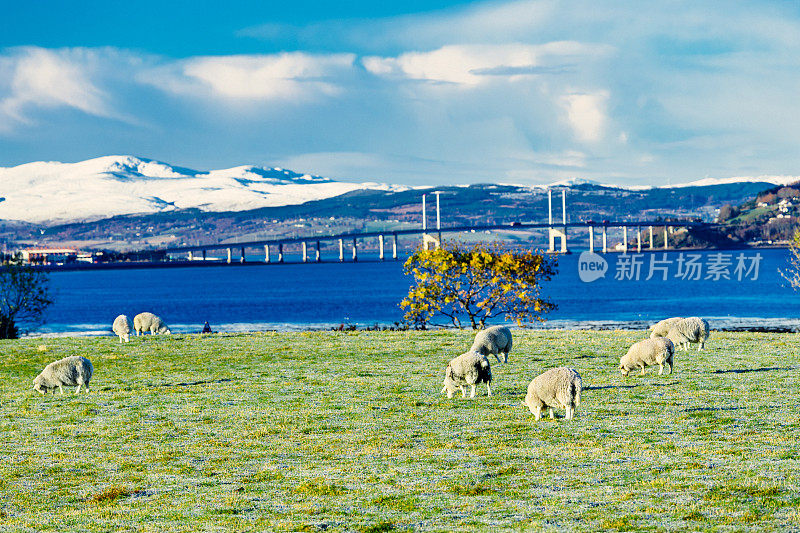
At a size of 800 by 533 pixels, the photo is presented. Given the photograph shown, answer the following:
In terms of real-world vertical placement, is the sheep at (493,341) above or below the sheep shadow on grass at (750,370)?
above

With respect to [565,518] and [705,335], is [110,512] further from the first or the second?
[705,335]

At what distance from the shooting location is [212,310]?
145m

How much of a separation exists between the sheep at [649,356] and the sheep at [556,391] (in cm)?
692

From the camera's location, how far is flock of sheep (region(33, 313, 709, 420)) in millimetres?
19703

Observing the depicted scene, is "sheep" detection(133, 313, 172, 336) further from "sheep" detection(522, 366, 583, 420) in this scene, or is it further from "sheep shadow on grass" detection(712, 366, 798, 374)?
"sheep" detection(522, 366, 583, 420)

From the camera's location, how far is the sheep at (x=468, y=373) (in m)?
23.3

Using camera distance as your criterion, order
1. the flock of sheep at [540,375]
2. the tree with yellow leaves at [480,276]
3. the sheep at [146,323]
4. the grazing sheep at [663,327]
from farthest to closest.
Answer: the tree with yellow leaves at [480,276] → the sheep at [146,323] → the grazing sheep at [663,327] → the flock of sheep at [540,375]

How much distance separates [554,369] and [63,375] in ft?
46.0

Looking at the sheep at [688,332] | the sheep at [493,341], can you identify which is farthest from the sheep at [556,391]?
the sheep at [688,332]

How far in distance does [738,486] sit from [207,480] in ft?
27.7

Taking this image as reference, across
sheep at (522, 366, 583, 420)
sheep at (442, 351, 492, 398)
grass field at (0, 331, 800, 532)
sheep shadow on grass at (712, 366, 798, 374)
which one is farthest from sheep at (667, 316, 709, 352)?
sheep at (522, 366, 583, 420)

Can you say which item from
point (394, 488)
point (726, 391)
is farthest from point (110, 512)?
point (726, 391)

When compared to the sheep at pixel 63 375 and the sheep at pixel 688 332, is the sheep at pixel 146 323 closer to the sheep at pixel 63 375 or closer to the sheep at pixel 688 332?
the sheep at pixel 63 375

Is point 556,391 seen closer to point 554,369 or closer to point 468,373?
point 554,369
